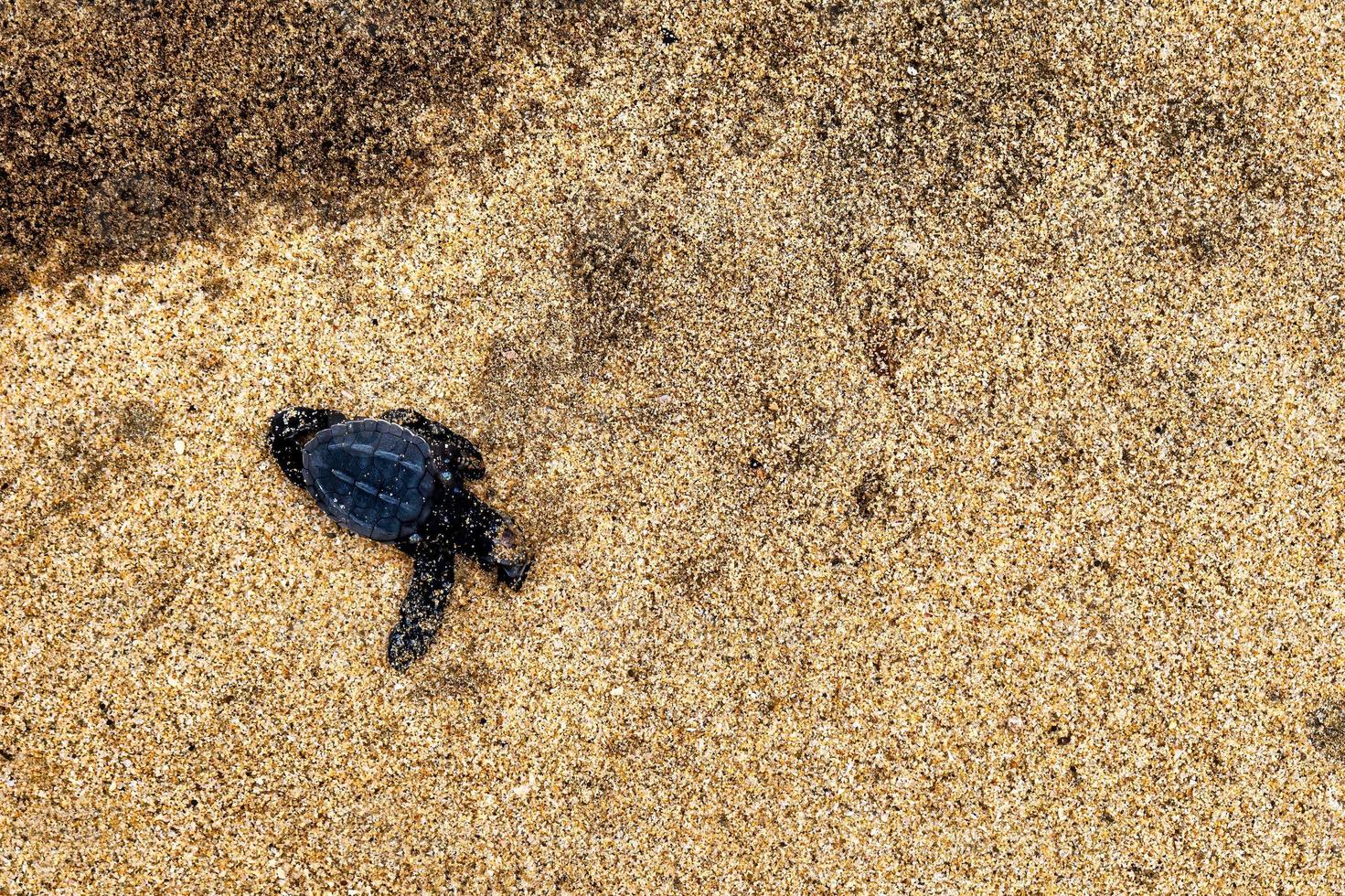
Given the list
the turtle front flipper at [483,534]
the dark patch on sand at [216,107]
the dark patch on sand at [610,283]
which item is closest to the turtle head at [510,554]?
the turtle front flipper at [483,534]

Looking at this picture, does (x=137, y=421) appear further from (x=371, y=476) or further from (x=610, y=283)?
(x=610, y=283)

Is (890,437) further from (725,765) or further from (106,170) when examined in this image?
(106,170)

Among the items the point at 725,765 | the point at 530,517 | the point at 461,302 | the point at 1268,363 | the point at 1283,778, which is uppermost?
the point at 1268,363

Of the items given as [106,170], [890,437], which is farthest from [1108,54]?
[106,170]

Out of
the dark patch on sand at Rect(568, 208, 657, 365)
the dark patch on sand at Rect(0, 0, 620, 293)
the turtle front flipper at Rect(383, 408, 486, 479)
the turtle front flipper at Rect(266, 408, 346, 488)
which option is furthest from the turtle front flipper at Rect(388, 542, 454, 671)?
the dark patch on sand at Rect(0, 0, 620, 293)

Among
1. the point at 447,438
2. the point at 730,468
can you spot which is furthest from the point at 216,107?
the point at 730,468

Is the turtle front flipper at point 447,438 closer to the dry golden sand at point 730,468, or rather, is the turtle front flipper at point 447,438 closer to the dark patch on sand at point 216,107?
the dry golden sand at point 730,468
